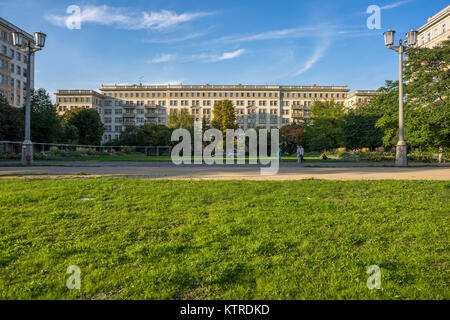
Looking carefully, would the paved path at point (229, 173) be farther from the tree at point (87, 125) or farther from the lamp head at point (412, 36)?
the tree at point (87, 125)

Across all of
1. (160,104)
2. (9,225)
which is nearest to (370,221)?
(9,225)

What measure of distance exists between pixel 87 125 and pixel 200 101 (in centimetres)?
5483

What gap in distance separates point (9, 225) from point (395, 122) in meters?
32.6

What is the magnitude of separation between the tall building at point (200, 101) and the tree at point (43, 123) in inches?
2574

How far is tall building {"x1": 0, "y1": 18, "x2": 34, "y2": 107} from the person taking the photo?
61.5 meters

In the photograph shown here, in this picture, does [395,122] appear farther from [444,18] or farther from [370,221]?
[444,18]

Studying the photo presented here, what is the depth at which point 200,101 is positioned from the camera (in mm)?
107125

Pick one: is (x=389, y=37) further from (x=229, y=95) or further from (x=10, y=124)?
(x=229, y=95)

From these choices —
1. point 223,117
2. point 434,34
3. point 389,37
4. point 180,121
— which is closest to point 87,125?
point 180,121

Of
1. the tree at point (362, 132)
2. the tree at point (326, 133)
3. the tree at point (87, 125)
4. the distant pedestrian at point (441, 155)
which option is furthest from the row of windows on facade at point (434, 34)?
the tree at point (87, 125)

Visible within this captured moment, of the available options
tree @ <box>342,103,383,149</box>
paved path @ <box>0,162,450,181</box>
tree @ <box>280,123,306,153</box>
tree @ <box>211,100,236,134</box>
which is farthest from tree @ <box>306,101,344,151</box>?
Answer: paved path @ <box>0,162,450,181</box>

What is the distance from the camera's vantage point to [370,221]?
496 centimetres

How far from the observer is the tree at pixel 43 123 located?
35.9 m

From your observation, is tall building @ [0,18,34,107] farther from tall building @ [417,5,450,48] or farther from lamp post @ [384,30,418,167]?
tall building @ [417,5,450,48]
